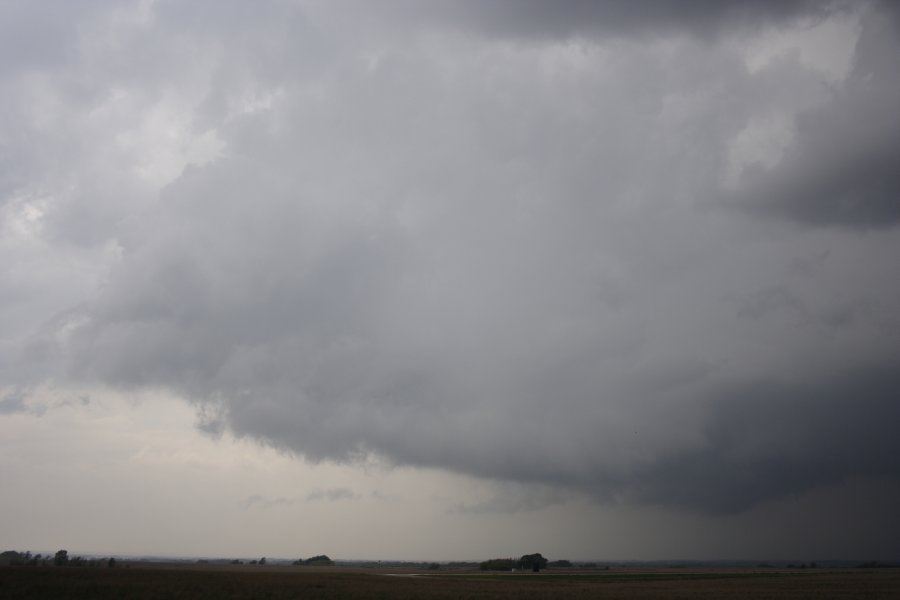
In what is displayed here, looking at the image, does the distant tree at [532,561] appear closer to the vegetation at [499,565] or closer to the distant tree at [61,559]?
the vegetation at [499,565]

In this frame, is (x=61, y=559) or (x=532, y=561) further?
(x=532, y=561)

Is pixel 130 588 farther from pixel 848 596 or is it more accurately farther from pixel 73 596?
pixel 848 596

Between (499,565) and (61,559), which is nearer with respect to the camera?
(61,559)

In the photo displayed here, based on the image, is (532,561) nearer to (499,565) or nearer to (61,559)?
(499,565)

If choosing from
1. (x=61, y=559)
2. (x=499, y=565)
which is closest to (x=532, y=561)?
(x=499, y=565)

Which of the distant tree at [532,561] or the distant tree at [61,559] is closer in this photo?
the distant tree at [61,559]

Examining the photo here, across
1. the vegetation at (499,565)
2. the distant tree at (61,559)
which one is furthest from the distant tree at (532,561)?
the distant tree at (61,559)

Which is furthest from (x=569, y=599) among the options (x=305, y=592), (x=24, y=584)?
(x=24, y=584)

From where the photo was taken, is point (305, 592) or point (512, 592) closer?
point (305, 592)

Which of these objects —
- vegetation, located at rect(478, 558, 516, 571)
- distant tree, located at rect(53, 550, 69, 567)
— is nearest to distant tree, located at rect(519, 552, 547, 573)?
vegetation, located at rect(478, 558, 516, 571)

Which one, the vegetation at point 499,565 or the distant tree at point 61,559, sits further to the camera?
the vegetation at point 499,565

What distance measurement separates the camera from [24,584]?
60062 millimetres

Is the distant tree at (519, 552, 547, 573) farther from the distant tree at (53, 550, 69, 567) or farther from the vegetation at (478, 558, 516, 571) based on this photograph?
the distant tree at (53, 550, 69, 567)

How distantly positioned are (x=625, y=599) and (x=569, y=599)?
17.5 ft
